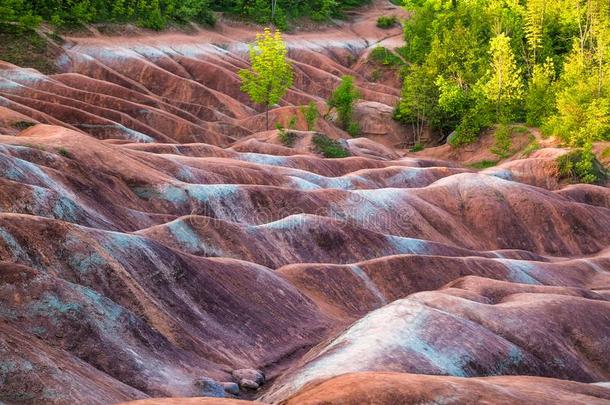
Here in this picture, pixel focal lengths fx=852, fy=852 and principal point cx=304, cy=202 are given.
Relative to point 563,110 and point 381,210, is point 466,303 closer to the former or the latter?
point 381,210

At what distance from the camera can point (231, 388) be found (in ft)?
68.9

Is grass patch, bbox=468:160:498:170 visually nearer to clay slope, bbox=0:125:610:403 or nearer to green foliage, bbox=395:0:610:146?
green foliage, bbox=395:0:610:146

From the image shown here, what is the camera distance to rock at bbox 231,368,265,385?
22141 millimetres

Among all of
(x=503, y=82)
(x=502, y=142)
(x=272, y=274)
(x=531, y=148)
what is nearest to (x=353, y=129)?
(x=502, y=142)

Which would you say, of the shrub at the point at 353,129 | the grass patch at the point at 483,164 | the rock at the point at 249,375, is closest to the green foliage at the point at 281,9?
the shrub at the point at 353,129

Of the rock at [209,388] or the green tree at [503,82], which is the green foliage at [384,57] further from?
the rock at [209,388]

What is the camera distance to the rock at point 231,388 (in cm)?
2086

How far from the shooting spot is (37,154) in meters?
34.4

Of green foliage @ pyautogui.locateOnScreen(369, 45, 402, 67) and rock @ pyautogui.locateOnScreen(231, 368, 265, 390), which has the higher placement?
rock @ pyautogui.locateOnScreen(231, 368, 265, 390)

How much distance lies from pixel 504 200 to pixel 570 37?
47678mm

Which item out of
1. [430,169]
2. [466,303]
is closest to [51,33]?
[430,169]

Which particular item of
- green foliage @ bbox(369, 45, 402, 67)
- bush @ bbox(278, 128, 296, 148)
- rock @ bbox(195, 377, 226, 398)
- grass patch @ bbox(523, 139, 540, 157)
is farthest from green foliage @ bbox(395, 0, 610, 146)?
rock @ bbox(195, 377, 226, 398)

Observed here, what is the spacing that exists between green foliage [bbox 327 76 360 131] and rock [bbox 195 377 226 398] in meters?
64.5

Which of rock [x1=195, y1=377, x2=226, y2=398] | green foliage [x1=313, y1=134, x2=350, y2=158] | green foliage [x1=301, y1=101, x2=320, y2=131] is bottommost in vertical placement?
green foliage [x1=301, y1=101, x2=320, y2=131]
